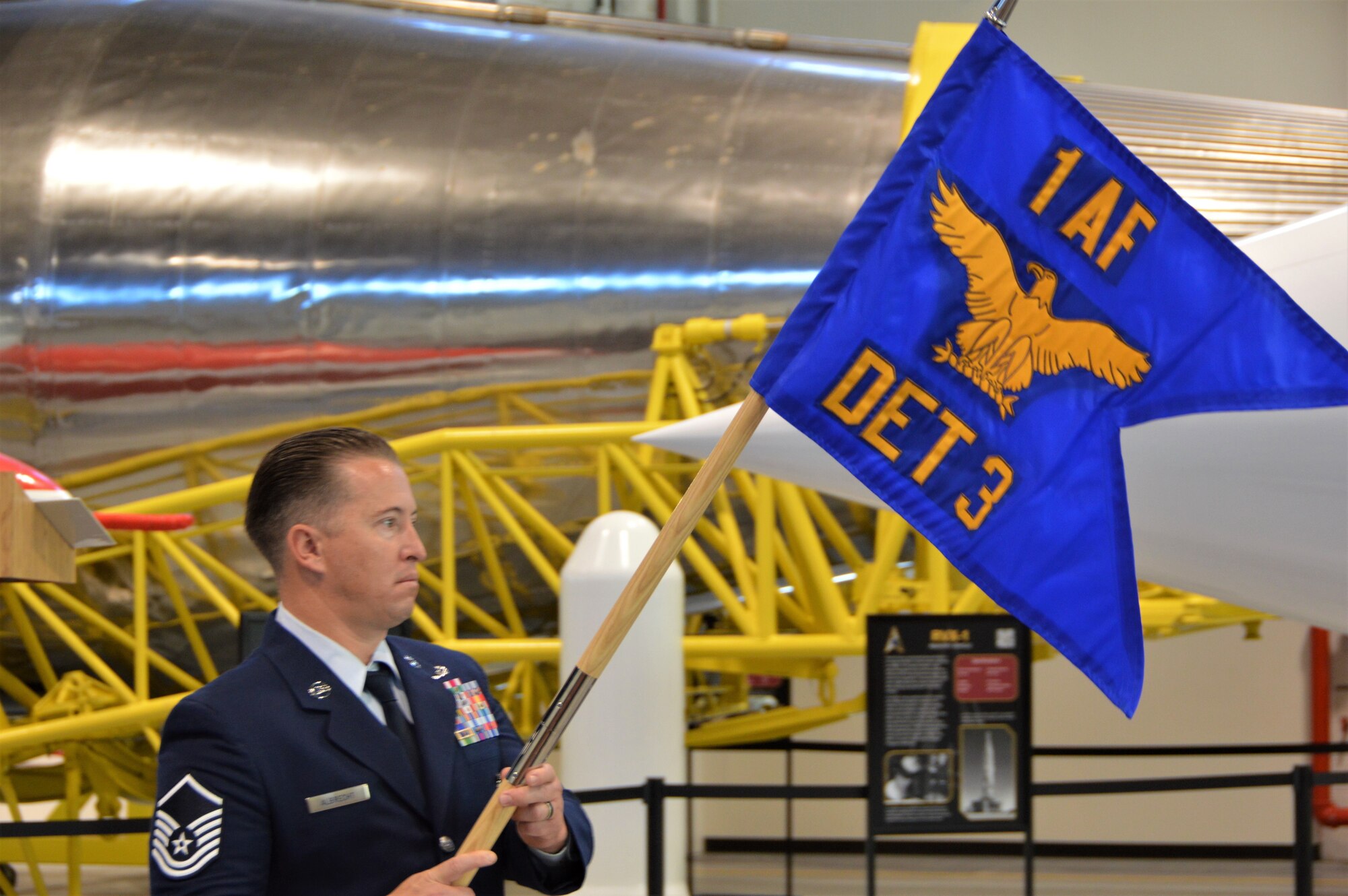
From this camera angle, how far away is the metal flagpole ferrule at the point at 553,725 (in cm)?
189

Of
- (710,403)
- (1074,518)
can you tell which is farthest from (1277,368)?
(710,403)

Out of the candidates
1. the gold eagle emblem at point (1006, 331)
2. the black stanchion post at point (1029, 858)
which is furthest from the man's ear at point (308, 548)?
the black stanchion post at point (1029, 858)

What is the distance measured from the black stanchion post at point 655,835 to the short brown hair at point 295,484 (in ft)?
10.6

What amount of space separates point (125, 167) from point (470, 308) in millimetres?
2221

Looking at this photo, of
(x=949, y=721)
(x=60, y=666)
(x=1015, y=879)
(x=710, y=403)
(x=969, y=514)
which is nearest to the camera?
(x=969, y=514)

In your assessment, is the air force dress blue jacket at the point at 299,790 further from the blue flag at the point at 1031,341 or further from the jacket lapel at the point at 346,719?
the blue flag at the point at 1031,341

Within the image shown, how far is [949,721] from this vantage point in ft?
17.8

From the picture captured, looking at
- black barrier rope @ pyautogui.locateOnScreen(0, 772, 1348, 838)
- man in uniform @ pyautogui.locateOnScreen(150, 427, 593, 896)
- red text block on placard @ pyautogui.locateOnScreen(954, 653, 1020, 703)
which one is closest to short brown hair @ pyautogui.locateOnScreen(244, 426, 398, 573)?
man in uniform @ pyautogui.locateOnScreen(150, 427, 593, 896)

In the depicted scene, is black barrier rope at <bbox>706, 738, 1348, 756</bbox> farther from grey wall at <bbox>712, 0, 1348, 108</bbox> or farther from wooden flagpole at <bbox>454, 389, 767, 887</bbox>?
grey wall at <bbox>712, 0, 1348, 108</bbox>

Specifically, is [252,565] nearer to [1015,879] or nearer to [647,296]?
[647,296]

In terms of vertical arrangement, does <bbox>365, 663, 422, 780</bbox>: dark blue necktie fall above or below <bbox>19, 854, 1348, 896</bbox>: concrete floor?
above

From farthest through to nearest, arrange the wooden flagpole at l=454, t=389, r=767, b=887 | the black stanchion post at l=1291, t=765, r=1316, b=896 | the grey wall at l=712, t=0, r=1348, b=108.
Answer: the grey wall at l=712, t=0, r=1348, b=108
the black stanchion post at l=1291, t=765, r=1316, b=896
the wooden flagpole at l=454, t=389, r=767, b=887

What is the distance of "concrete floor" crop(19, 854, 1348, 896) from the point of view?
34.2 feet

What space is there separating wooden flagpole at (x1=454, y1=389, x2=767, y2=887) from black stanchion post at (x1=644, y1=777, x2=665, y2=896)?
316 cm
